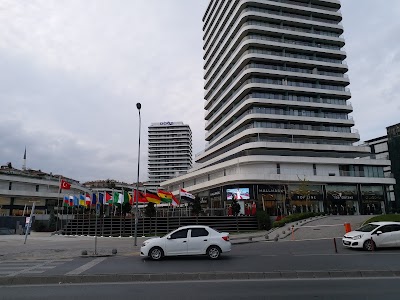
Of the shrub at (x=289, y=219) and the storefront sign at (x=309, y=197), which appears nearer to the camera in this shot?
the shrub at (x=289, y=219)

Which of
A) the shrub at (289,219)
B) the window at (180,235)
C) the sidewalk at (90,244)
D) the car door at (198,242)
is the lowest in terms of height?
the sidewalk at (90,244)

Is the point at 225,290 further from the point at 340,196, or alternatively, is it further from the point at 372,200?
the point at 372,200

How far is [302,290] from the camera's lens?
9.61 m

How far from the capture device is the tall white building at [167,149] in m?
163

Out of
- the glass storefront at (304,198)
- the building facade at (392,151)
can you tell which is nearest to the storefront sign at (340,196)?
the glass storefront at (304,198)

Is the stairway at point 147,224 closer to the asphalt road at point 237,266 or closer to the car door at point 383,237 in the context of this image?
the car door at point 383,237

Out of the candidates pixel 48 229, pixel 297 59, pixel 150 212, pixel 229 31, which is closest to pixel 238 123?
pixel 297 59

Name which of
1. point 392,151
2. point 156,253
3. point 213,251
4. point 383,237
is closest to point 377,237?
point 383,237

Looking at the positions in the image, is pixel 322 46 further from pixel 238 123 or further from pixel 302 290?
pixel 302 290

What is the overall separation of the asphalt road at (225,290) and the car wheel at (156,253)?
5.66m

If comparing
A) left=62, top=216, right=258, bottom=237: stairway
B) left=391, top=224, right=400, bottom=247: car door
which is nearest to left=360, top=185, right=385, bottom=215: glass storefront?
left=62, top=216, right=258, bottom=237: stairway

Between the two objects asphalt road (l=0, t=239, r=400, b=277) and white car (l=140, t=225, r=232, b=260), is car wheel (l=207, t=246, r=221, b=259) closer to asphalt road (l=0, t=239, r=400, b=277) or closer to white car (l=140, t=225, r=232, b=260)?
white car (l=140, t=225, r=232, b=260)

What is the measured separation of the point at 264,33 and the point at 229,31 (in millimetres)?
9062

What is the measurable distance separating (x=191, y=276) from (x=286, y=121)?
55.0m
